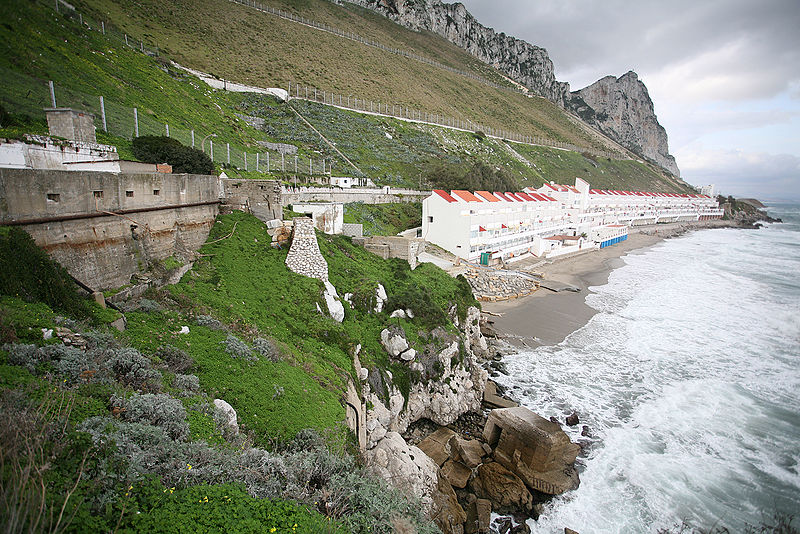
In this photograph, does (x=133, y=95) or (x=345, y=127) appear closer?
(x=133, y=95)

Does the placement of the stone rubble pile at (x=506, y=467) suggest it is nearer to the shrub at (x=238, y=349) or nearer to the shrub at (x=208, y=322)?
the shrub at (x=238, y=349)

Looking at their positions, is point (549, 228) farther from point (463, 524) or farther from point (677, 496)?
point (463, 524)

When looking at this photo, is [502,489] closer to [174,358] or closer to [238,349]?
[238,349]

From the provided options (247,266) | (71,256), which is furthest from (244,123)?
(71,256)

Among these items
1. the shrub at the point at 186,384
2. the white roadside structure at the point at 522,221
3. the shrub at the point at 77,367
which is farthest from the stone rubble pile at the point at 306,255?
the white roadside structure at the point at 522,221

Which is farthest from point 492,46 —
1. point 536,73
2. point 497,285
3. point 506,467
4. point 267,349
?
point 267,349

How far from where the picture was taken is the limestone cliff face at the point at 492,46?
15500 cm

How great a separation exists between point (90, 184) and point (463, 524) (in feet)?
48.1

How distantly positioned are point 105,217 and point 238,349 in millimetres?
5321

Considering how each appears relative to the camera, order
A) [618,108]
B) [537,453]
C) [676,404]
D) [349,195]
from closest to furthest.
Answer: [537,453], [676,404], [349,195], [618,108]

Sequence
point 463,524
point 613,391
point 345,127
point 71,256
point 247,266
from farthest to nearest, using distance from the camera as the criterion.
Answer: point 345,127 → point 613,391 → point 247,266 → point 463,524 → point 71,256

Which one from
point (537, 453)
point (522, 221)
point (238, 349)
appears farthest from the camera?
point (522, 221)

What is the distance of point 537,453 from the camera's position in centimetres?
1364

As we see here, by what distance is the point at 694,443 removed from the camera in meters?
15.9
